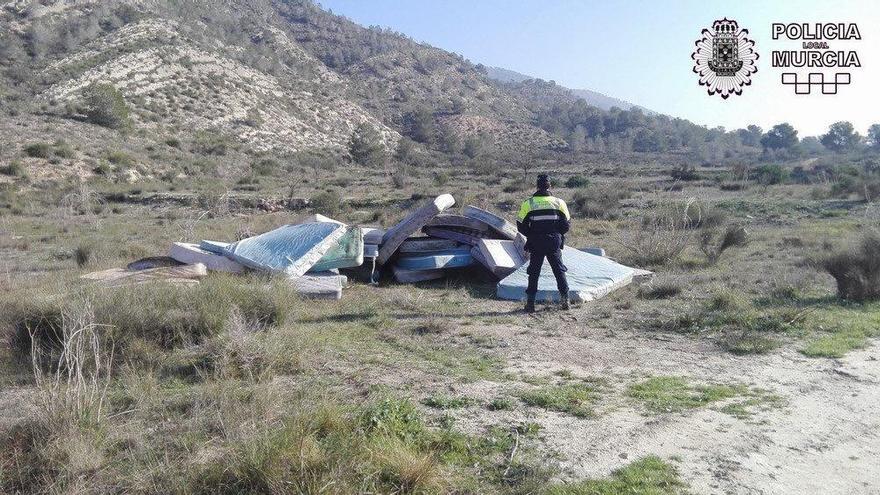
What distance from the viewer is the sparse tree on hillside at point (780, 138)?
9119 centimetres

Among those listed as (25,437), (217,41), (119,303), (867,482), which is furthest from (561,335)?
(217,41)

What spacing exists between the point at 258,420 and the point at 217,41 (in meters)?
61.6

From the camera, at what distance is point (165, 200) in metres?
24.9

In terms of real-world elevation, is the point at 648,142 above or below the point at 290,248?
above

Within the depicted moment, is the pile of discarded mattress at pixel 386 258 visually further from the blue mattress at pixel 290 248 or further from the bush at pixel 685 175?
the bush at pixel 685 175

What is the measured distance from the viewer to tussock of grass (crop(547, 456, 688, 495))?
3675 millimetres

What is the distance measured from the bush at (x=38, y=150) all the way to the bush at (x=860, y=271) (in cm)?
3102

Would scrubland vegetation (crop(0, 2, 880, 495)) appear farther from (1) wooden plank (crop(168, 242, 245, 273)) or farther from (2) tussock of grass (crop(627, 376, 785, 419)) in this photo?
(1) wooden plank (crop(168, 242, 245, 273))

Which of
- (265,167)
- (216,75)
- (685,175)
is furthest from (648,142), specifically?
(265,167)

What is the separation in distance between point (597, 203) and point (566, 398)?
59.5 ft

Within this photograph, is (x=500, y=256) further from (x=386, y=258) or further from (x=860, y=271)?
(x=860, y=271)

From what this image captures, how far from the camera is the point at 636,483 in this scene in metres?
3.79

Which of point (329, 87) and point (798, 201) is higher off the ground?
point (329, 87)

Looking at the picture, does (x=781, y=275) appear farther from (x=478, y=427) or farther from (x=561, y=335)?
(x=478, y=427)
